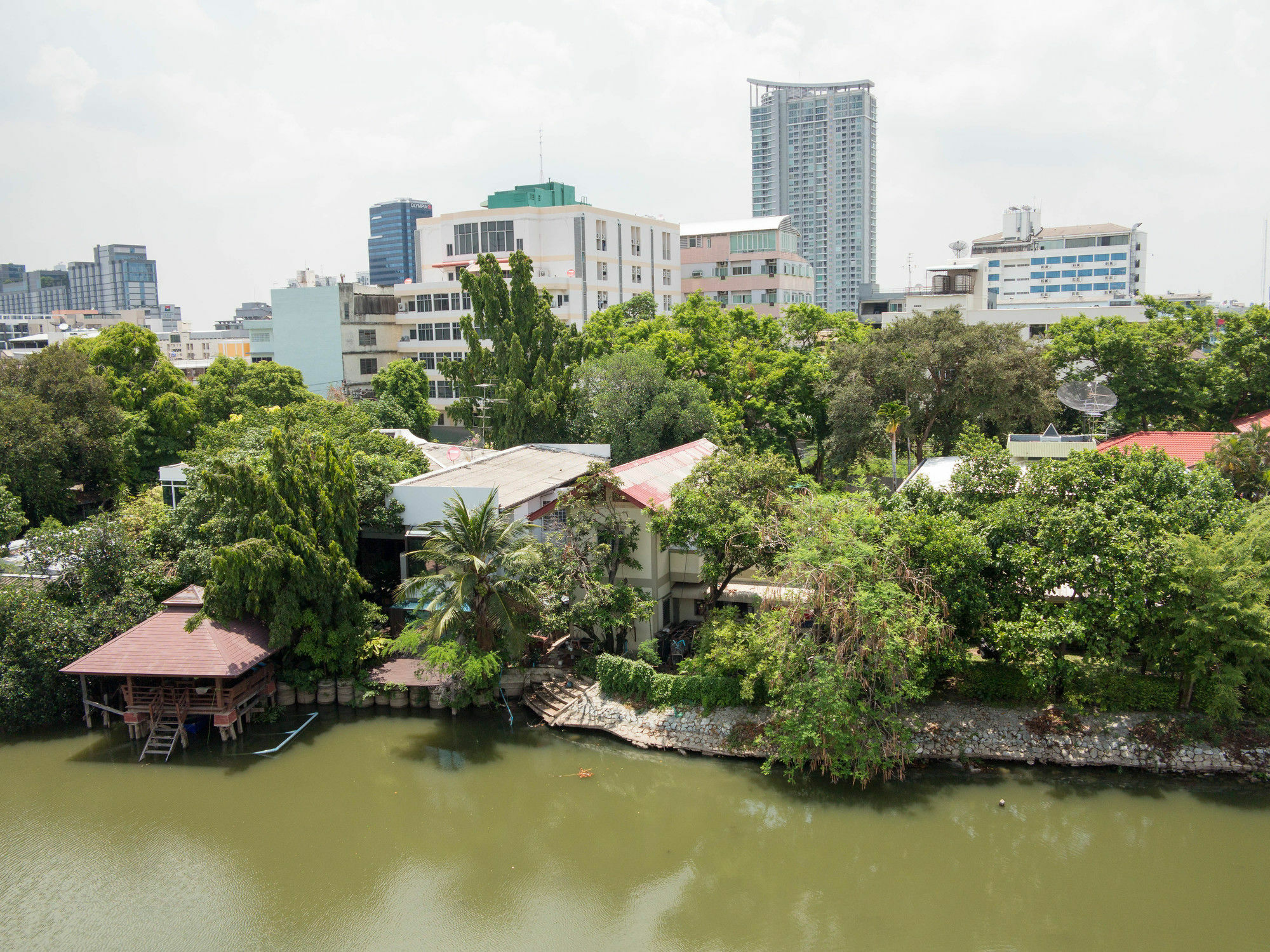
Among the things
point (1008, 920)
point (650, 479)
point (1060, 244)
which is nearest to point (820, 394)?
point (650, 479)

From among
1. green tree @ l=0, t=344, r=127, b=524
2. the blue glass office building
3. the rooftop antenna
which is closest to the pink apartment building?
the rooftop antenna

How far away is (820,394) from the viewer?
28109 mm

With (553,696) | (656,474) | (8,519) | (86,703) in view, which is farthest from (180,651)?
(656,474)

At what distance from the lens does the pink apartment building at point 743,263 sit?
51.1m

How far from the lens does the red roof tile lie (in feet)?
50.9

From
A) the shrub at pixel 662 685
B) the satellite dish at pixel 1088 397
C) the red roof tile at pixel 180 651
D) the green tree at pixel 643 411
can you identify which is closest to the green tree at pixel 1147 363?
the satellite dish at pixel 1088 397

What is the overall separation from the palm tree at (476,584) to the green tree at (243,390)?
14.6 metres

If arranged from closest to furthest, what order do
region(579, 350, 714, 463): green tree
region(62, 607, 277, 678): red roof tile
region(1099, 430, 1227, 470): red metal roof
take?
1. region(62, 607, 277, 678): red roof tile
2. region(1099, 430, 1227, 470): red metal roof
3. region(579, 350, 714, 463): green tree

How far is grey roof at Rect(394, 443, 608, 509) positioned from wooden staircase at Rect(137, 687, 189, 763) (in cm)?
554

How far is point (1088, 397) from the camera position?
936 inches

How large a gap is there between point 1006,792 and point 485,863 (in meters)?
7.92

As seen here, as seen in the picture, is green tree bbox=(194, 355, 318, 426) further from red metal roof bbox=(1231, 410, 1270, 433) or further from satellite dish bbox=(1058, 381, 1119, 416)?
red metal roof bbox=(1231, 410, 1270, 433)

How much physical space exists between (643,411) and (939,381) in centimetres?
847

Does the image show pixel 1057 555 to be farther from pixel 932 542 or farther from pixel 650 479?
pixel 650 479
